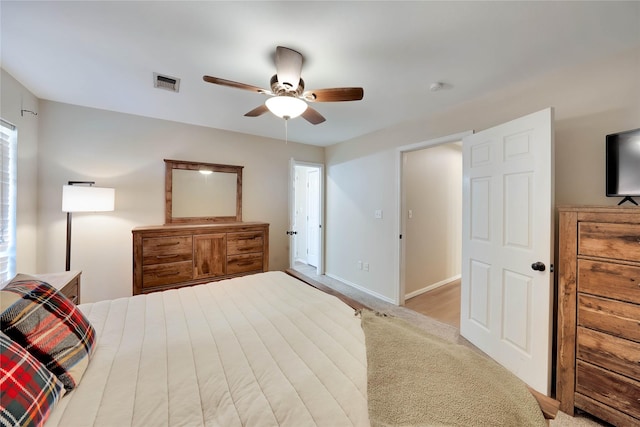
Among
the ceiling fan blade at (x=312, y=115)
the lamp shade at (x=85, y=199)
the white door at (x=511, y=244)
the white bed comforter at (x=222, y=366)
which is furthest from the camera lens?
the lamp shade at (x=85, y=199)

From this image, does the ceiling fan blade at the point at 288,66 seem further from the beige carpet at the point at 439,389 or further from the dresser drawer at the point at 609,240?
the dresser drawer at the point at 609,240

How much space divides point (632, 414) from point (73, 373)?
2.71m

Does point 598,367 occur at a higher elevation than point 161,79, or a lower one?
lower

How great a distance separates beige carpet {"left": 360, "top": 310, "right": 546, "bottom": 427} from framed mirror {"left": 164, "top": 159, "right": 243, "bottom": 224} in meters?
2.96

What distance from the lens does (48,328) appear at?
3.18 feet

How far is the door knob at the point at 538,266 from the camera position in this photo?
5.53ft

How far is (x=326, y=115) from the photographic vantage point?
2.88 metres

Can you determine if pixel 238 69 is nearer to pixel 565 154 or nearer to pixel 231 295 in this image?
pixel 231 295

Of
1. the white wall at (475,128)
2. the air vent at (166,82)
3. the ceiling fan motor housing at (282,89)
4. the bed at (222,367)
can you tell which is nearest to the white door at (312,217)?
the white wall at (475,128)

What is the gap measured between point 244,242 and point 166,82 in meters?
1.88

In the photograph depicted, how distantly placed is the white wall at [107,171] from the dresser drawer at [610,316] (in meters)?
3.88

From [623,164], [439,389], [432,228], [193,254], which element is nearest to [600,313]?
[623,164]

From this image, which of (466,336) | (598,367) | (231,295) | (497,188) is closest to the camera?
(598,367)

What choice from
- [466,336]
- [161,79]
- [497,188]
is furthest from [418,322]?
[161,79]
